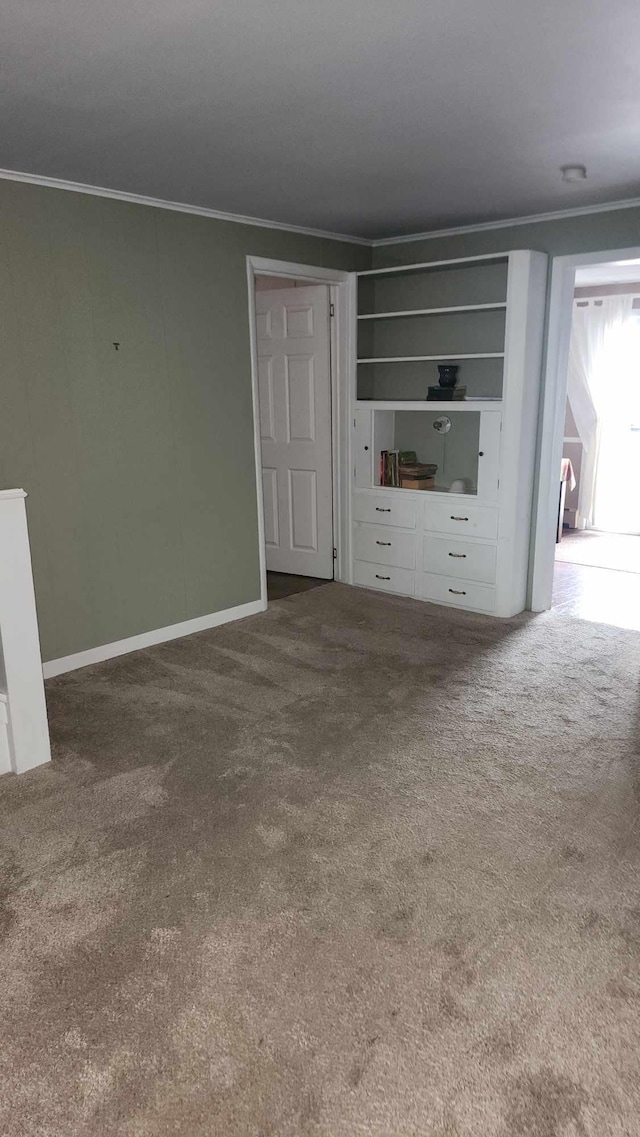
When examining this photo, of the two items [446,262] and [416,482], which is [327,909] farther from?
[446,262]

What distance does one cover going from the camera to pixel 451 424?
528cm

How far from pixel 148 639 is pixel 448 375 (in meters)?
2.55

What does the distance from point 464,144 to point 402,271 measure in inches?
78.6

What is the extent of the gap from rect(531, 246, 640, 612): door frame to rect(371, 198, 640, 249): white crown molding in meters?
0.23

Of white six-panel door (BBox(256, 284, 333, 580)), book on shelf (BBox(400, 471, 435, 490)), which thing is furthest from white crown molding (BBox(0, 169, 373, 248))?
book on shelf (BBox(400, 471, 435, 490))

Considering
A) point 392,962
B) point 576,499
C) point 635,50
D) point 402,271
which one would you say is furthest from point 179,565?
point 576,499

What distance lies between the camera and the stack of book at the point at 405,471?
5.28 meters

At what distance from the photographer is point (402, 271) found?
16.8 feet

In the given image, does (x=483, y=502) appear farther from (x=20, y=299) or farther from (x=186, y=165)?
(x=20, y=299)

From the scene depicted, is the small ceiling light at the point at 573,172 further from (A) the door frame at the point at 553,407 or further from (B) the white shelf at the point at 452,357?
(B) the white shelf at the point at 452,357

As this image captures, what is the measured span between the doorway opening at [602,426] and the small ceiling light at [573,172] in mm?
3028

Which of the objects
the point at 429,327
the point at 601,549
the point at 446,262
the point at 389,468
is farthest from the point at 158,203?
the point at 601,549

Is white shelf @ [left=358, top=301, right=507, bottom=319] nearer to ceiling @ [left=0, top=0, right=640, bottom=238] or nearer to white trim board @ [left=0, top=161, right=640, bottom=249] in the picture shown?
white trim board @ [left=0, top=161, right=640, bottom=249]

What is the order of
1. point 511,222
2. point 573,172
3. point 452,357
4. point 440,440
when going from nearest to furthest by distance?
1. point 573,172
2. point 511,222
3. point 452,357
4. point 440,440
